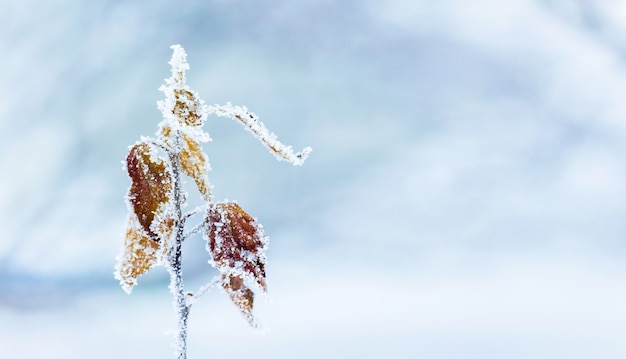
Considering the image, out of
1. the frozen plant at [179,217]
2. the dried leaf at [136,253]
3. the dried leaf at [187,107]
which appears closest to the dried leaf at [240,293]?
the frozen plant at [179,217]

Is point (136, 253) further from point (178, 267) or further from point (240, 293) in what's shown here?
point (240, 293)

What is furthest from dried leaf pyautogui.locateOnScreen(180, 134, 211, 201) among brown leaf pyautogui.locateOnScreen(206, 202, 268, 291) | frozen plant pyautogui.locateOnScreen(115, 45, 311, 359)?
brown leaf pyautogui.locateOnScreen(206, 202, 268, 291)

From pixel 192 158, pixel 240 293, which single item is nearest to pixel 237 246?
pixel 240 293

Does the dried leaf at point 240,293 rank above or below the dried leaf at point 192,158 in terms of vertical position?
below

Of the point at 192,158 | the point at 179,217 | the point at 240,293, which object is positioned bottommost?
the point at 240,293

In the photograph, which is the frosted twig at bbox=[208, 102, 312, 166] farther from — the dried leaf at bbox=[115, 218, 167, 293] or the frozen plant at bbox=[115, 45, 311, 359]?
the dried leaf at bbox=[115, 218, 167, 293]

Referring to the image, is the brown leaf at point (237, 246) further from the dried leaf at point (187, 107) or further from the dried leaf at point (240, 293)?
the dried leaf at point (187, 107)
